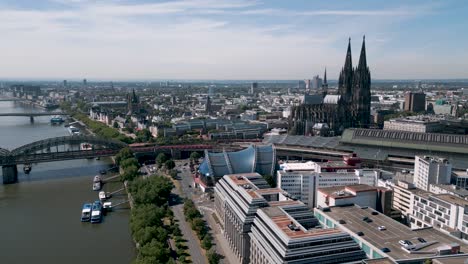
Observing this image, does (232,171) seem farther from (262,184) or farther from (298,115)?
(298,115)

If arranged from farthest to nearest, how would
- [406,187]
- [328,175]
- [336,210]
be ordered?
[328,175], [406,187], [336,210]

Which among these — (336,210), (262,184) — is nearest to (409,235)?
(336,210)

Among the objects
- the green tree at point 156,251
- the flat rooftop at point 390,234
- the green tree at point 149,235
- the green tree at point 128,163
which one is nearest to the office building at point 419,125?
the flat rooftop at point 390,234

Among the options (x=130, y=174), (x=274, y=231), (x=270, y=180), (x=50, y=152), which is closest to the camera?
(x=274, y=231)

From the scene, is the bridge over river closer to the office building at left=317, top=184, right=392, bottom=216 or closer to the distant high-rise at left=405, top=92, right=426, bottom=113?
the office building at left=317, top=184, right=392, bottom=216

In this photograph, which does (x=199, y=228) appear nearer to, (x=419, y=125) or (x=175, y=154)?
(x=175, y=154)

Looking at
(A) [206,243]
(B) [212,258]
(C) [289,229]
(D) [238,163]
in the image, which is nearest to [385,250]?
(C) [289,229]
